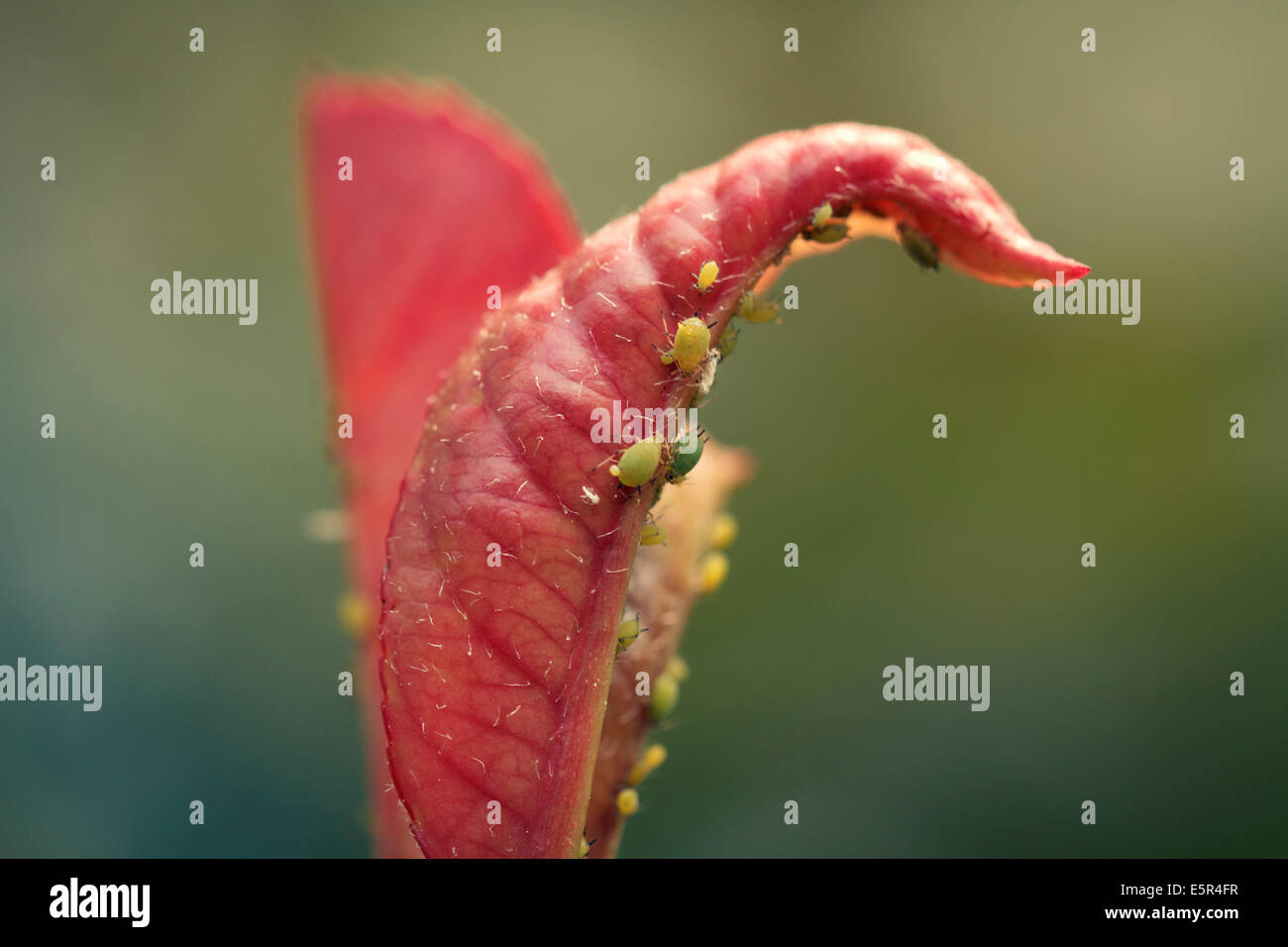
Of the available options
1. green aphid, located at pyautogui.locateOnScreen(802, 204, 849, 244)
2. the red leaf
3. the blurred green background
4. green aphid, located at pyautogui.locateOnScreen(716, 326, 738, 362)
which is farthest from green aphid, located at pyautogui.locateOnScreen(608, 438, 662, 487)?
the blurred green background

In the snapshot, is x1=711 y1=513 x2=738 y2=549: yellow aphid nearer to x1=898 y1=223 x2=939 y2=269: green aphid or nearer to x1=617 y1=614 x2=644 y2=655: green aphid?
x1=617 y1=614 x2=644 y2=655: green aphid

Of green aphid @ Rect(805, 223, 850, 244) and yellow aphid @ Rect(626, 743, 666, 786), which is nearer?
green aphid @ Rect(805, 223, 850, 244)

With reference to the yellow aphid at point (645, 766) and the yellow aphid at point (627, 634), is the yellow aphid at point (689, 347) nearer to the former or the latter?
the yellow aphid at point (627, 634)

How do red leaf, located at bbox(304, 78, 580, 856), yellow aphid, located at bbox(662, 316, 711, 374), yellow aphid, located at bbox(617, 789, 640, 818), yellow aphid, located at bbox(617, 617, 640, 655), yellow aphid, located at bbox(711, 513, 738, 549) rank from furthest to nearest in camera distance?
red leaf, located at bbox(304, 78, 580, 856) < yellow aphid, located at bbox(711, 513, 738, 549) < yellow aphid, located at bbox(617, 789, 640, 818) < yellow aphid, located at bbox(617, 617, 640, 655) < yellow aphid, located at bbox(662, 316, 711, 374)

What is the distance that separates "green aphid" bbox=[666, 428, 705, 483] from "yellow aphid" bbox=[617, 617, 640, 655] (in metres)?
0.15

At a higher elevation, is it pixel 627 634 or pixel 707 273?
pixel 707 273

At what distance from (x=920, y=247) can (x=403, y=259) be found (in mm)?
644

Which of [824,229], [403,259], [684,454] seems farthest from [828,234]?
[403,259]

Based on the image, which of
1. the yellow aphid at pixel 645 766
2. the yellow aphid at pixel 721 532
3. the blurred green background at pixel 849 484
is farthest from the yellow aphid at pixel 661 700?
the blurred green background at pixel 849 484

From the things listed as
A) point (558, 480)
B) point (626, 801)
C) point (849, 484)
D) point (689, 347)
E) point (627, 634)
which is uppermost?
point (849, 484)

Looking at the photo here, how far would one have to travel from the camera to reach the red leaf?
1.45 meters

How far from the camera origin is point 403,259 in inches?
57.8

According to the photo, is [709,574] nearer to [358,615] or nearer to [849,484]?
[358,615]
